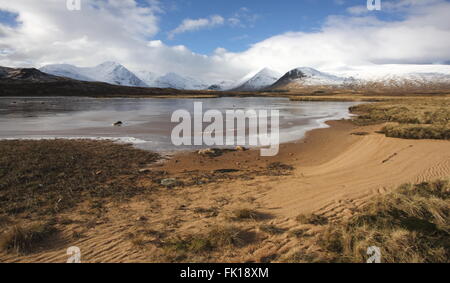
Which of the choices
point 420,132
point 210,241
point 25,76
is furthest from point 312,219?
point 25,76

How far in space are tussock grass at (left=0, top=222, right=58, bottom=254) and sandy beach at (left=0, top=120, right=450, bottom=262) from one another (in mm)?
210

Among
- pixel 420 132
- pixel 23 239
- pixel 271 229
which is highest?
pixel 420 132

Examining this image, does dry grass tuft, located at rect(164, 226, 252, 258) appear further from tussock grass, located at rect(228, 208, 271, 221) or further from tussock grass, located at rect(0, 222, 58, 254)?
tussock grass, located at rect(0, 222, 58, 254)

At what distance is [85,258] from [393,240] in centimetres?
574

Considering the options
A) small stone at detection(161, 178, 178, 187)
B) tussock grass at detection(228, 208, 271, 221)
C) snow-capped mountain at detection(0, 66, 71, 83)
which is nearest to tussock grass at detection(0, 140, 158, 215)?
small stone at detection(161, 178, 178, 187)

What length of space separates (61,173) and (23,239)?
499cm

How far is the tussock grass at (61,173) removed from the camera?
7086 millimetres

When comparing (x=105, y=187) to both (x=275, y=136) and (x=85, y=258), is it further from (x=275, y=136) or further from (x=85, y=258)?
(x=275, y=136)

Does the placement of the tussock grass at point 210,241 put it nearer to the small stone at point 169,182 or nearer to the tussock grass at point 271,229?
the tussock grass at point 271,229

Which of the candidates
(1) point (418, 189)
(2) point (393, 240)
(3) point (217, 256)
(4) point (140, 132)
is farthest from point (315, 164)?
(4) point (140, 132)

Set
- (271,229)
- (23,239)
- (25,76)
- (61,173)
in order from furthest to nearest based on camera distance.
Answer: (25,76) < (61,173) < (271,229) < (23,239)

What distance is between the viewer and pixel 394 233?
4816 millimetres

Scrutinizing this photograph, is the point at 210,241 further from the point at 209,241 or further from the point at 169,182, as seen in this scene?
the point at 169,182

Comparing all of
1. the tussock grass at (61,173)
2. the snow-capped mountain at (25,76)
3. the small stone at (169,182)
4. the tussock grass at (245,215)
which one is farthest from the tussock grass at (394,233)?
the snow-capped mountain at (25,76)
